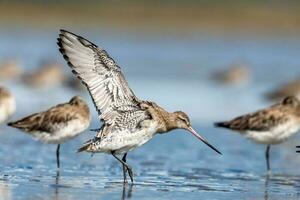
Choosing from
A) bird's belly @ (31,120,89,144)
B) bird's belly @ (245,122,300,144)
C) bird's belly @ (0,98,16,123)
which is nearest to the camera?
bird's belly @ (31,120,89,144)

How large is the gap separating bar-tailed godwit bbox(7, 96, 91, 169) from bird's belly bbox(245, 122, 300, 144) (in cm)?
261

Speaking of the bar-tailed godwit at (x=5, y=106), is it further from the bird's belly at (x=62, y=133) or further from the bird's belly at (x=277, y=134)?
the bird's belly at (x=277, y=134)

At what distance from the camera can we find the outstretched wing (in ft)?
36.8

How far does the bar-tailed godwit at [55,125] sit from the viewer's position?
1349 cm

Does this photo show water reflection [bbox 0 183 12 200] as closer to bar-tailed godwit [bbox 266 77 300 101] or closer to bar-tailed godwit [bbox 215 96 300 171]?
bar-tailed godwit [bbox 215 96 300 171]

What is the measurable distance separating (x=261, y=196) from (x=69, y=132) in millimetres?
3557

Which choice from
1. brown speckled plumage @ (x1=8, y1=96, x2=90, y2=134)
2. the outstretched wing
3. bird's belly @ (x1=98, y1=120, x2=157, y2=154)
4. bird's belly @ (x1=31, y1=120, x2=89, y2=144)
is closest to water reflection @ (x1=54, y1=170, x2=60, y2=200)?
bird's belly @ (x1=98, y1=120, x2=157, y2=154)

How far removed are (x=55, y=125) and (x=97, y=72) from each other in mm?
2460

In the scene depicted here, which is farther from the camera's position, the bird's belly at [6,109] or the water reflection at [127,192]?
the bird's belly at [6,109]

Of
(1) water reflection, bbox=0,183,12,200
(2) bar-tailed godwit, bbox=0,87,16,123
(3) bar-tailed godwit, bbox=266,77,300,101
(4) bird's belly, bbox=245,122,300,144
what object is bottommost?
(1) water reflection, bbox=0,183,12,200

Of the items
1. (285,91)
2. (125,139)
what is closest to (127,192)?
(125,139)

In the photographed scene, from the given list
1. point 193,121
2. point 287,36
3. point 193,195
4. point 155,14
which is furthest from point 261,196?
point 155,14

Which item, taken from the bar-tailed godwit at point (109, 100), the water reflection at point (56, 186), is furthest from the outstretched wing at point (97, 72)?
the water reflection at point (56, 186)

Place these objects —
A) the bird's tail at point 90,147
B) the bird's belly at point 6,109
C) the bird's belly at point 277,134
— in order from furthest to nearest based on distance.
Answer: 1. the bird's belly at point 6,109
2. the bird's belly at point 277,134
3. the bird's tail at point 90,147
